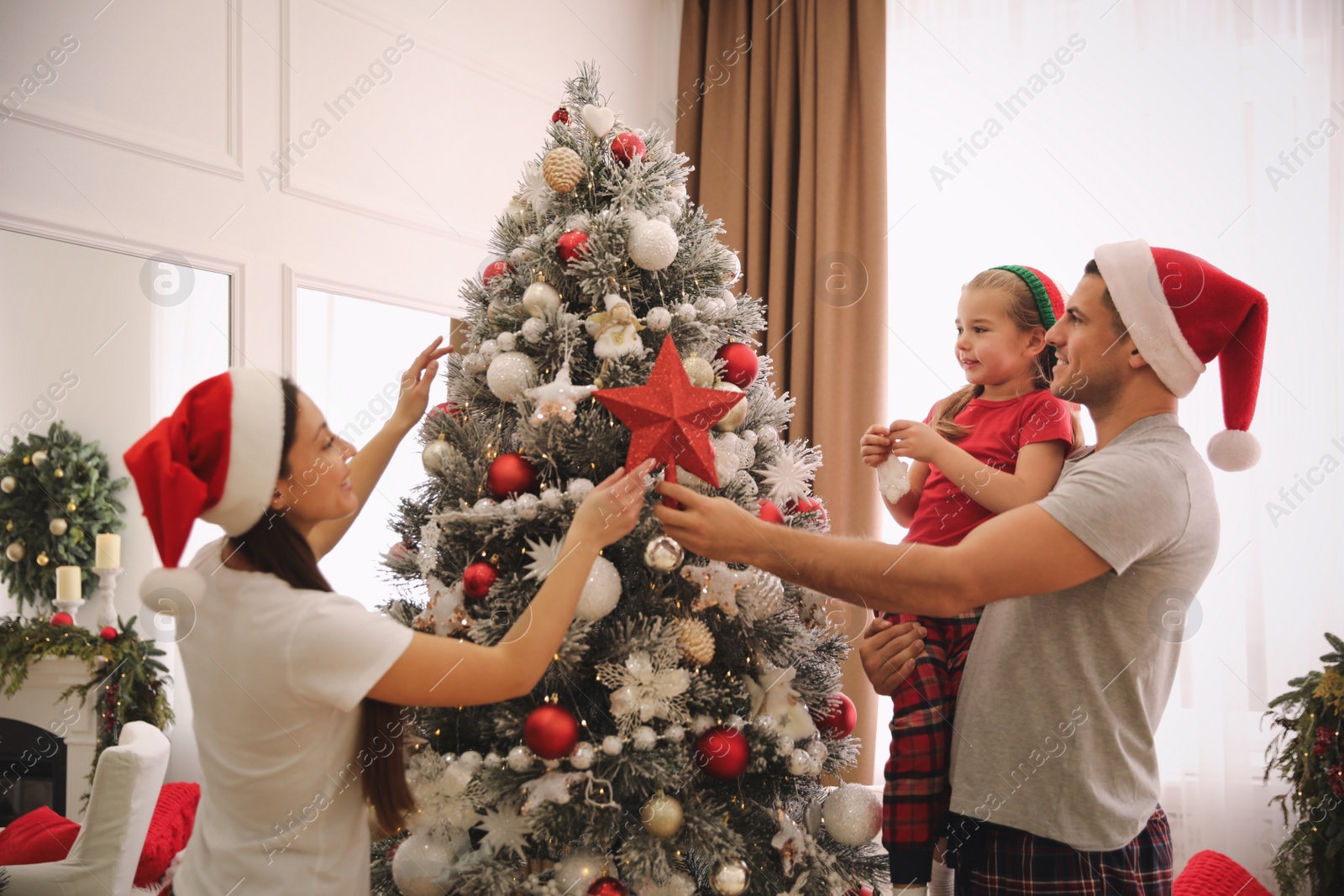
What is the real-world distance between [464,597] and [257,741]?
0.46 metres

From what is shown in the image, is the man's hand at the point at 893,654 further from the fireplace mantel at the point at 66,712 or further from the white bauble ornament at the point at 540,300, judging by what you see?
the fireplace mantel at the point at 66,712

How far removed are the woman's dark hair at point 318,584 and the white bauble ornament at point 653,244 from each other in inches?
26.3

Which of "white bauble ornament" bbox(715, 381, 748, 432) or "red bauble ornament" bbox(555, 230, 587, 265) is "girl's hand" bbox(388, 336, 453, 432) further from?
"white bauble ornament" bbox(715, 381, 748, 432)

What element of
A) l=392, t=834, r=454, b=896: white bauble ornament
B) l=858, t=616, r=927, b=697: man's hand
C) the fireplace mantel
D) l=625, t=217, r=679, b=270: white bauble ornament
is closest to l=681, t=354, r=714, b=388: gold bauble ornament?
l=625, t=217, r=679, b=270: white bauble ornament

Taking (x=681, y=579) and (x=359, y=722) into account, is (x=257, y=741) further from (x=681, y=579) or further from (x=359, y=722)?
(x=681, y=579)

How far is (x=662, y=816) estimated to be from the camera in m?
1.52

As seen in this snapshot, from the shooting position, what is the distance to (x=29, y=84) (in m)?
2.37

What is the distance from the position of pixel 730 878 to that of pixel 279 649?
0.84 meters

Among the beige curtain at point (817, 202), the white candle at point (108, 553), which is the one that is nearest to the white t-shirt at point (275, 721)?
the white candle at point (108, 553)

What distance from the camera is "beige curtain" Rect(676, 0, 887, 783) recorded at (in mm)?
3736

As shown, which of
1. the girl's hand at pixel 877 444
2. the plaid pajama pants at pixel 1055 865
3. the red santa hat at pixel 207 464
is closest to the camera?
the red santa hat at pixel 207 464

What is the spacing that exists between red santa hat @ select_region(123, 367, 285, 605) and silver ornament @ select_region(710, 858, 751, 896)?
95 centimetres

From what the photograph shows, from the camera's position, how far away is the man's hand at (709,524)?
4.86ft

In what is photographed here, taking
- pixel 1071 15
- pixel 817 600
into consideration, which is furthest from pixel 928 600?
pixel 1071 15
